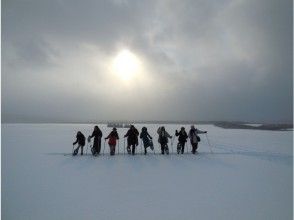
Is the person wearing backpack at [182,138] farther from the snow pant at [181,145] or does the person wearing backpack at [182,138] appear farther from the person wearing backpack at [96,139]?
the person wearing backpack at [96,139]

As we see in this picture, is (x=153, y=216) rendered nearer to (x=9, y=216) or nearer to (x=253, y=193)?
(x=9, y=216)

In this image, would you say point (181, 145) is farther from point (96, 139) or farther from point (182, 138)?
point (96, 139)

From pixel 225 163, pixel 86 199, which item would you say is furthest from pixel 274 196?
pixel 225 163

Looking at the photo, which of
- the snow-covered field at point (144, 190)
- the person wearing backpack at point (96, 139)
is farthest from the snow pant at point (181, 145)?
the person wearing backpack at point (96, 139)

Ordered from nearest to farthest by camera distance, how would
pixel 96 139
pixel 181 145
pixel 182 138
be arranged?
pixel 96 139 < pixel 182 138 < pixel 181 145

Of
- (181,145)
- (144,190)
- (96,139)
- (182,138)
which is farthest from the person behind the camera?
(181,145)

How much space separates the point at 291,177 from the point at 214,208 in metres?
5.56

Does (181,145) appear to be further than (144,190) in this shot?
Yes

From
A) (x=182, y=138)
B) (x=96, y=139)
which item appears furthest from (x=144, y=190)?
(x=182, y=138)

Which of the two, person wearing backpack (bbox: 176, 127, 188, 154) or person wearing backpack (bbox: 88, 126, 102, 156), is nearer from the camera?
person wearing backpack (bbox: 88, 126, 102, 156)

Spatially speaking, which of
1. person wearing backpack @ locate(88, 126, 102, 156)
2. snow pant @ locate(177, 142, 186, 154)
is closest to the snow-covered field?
person wearing backpack @ locate(88, 126, 102, 156)

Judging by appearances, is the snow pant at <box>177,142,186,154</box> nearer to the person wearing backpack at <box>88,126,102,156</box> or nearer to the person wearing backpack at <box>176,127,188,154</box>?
the person wearing backpack at <box>176,127,188,154</box>

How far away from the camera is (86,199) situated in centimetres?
779

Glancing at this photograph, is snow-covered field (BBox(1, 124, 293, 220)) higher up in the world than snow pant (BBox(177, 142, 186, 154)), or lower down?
lower down
